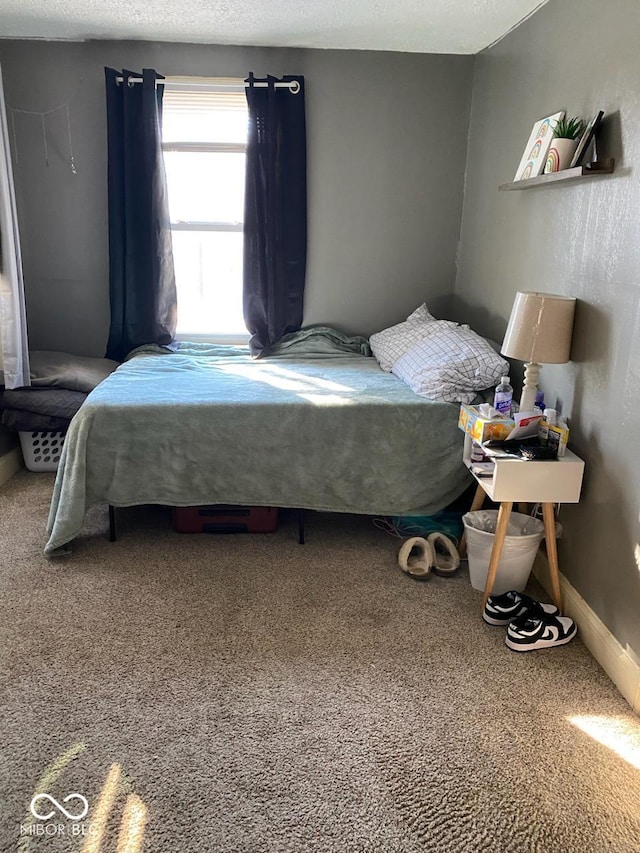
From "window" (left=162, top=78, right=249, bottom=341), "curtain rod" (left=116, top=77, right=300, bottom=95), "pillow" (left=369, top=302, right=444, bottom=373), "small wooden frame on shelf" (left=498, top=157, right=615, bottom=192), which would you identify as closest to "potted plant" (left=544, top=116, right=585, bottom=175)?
"small wooden frame on shelf" (left=498, top=157, right=615, bottom=192)

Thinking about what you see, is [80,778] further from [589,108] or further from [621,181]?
[589,108]

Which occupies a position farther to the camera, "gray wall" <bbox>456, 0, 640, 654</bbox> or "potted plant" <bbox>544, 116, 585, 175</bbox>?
"potted plant" <bbox>544, 116, 585, 175</bbox>

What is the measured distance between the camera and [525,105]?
2.79 m

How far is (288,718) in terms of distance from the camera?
1.77m

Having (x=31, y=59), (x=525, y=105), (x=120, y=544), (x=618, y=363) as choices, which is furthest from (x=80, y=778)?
(x=31, y=59)

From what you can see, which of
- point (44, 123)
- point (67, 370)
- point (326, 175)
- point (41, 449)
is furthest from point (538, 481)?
point (44, 123)

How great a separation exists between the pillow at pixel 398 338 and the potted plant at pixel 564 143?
1105 millimetres

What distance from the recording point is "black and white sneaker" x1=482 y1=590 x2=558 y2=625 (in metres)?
2.17

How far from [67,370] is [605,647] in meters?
2.76

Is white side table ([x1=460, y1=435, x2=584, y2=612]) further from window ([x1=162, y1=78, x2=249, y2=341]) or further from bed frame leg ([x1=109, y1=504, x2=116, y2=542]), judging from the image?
window ([x1=162, y1=78, x2=249, y2=341])

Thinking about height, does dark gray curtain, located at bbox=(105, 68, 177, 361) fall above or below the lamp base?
above

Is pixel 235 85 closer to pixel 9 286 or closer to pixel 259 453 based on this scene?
pixel 9 286

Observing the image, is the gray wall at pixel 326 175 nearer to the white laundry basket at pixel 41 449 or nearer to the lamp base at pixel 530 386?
the white laundry basket at pixel 41 449

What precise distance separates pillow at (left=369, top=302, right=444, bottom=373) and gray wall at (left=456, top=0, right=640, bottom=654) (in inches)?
22.8
